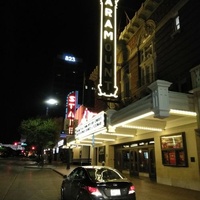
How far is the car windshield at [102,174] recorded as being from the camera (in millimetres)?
7098

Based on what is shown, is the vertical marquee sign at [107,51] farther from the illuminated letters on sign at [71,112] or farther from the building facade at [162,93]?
the illuminated letters on sign at [71,112]

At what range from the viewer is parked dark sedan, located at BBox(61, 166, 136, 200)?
21.2 feet

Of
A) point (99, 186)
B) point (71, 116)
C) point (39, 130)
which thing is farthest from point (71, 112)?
point (99, 186)

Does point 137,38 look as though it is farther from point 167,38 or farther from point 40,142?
point 40,142

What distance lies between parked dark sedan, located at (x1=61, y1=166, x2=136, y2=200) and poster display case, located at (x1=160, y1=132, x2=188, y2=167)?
560 cm

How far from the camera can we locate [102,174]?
7508mm

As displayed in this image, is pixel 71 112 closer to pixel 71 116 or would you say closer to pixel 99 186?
pixel 71 116

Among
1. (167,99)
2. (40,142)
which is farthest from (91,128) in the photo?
(40,142)

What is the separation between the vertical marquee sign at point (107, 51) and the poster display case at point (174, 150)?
440 cm

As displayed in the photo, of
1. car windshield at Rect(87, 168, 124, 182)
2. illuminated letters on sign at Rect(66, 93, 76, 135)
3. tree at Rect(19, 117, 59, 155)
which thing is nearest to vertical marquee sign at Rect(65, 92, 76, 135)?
illuminated letters on sign at Rect(66, 93, 76, 135)

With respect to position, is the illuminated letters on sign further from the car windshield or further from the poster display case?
the car windshield

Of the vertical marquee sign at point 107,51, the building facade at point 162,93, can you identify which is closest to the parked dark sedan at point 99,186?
the building facade at point 162,93

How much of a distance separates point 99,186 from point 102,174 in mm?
1020

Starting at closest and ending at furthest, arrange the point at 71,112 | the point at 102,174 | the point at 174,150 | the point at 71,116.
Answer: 1. the point at 102,174
2. the point at 174,150
3. the point at 71,116
4. the point at 71,112
